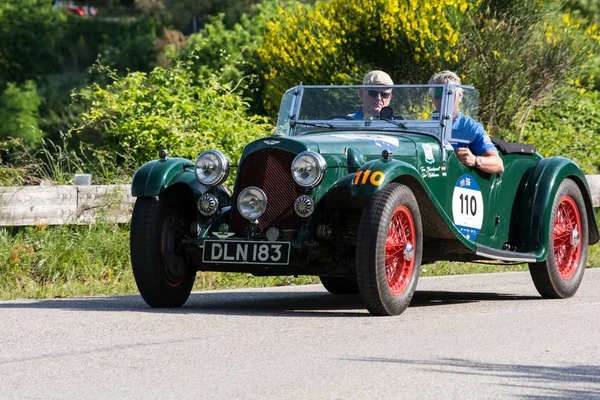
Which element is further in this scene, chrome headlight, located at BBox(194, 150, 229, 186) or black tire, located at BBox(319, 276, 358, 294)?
black tire, located at BBox(319, 276, 358, 294)

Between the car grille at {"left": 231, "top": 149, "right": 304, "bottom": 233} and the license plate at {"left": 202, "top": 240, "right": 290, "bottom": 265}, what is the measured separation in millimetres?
268

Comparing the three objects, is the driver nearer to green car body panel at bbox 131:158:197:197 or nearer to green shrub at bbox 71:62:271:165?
green car body panel at bbox 131:158:197:197

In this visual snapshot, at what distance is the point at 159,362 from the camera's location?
5977mm

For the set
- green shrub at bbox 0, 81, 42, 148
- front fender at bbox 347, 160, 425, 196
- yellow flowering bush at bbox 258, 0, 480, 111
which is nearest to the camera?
front fender at bbox 347, 160, 425, 196

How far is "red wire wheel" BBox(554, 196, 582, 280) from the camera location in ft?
32.3

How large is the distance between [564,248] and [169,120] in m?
6.08

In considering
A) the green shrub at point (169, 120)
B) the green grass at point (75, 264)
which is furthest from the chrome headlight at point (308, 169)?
the green shrub at point (169, 120)

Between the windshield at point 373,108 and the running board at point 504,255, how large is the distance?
920 millimetres

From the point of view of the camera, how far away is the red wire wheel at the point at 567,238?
9844 millimetres

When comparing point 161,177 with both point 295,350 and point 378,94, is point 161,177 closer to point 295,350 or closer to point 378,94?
point 378,94

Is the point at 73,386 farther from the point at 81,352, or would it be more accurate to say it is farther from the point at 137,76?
the point at 137,76

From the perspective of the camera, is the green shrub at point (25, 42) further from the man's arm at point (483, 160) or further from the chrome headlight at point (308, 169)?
the chrome headlight at point (308, 169)

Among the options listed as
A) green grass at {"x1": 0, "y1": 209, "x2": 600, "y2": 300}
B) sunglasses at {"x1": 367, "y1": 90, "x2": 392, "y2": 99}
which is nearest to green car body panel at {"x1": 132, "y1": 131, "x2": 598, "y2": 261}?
sunglasses at {"x1": 367, "y1": 90, "x2": 392, "y2": 99}

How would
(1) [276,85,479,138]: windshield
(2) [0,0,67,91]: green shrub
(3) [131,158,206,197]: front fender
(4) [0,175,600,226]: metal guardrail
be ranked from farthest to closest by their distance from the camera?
(2) [0,0,67,91]: green shrub, (4) [0,175,600,226]: metal guardrail, (1) [276,85,479,138]: windshield, (3) [131,158,206,197]: front fender
